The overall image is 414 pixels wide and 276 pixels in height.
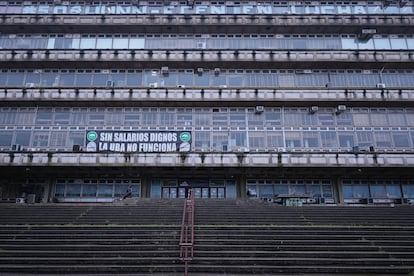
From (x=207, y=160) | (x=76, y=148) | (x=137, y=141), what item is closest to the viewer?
(x=207, y=160)

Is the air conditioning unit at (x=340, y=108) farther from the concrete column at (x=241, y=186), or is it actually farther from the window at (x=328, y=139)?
the concrete column at (x=241, y=186)

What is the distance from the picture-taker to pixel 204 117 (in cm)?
2784

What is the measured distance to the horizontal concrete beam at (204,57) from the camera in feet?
94.0

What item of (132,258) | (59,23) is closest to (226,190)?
(132,258)

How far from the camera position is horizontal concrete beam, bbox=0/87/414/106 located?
27250 millimetres

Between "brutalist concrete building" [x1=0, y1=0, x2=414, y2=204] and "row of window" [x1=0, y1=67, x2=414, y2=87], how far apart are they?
A: 3.8 inches

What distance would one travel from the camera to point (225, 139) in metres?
27.0

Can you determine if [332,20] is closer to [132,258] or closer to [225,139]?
[225,139]

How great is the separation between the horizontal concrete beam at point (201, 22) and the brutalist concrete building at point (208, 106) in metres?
0.10

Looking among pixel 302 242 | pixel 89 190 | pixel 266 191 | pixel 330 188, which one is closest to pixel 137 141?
pixel 89 190

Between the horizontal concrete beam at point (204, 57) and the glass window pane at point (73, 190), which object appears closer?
the glass window pane at point (73, 190)

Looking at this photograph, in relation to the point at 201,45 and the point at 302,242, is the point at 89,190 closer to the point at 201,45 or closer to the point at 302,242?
the point at 201,45

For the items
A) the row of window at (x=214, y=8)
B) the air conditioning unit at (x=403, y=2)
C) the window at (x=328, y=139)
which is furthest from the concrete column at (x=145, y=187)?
the air conditioning unit at (x=403, y=2)

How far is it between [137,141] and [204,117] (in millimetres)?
5734
